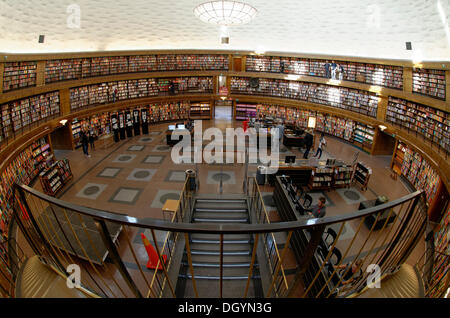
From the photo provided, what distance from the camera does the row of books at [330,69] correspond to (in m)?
11.2

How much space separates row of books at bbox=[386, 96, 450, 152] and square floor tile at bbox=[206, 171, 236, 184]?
7.04 meters

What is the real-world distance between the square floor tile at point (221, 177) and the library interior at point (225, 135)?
Answer: 0.09 m

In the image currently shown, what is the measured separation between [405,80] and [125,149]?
→ 531 inches

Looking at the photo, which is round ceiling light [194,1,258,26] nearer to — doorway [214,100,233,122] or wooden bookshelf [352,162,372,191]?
wooden bookshelf [352,162,372,191]

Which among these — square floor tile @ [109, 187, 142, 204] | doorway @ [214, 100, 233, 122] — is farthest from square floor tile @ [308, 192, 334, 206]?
doorway @ [214, 100, 233, 122]

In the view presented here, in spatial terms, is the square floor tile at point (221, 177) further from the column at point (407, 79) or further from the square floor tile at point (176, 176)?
the column at point (407, 79)

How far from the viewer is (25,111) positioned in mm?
9531

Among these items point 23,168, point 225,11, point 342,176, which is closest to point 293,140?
point 342,176

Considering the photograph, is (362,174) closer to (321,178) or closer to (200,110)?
(321,178)

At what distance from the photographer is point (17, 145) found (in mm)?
7996

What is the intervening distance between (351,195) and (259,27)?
10.2 m

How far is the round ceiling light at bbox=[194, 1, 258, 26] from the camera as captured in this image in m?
6.98
